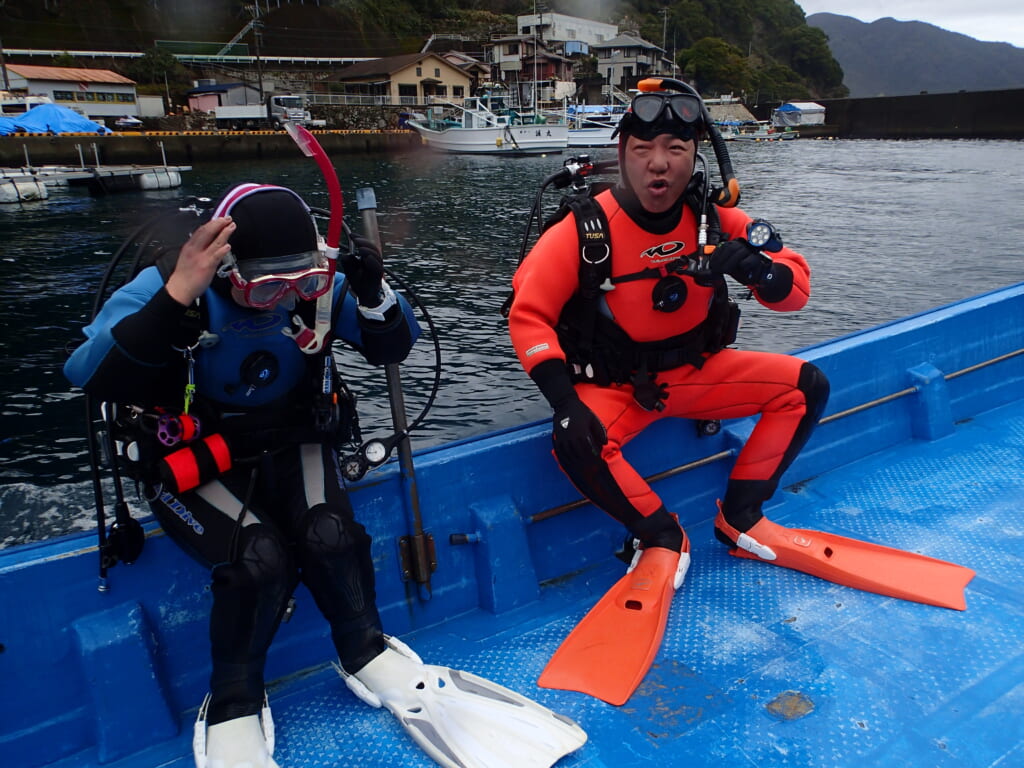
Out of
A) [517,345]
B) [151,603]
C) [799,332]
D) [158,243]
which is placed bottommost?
[799,332]

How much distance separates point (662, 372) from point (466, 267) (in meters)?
10.8

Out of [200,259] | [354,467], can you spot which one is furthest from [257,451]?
[200,259]

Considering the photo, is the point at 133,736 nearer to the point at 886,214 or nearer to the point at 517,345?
the point at 517,345

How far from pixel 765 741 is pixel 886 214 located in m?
20.9

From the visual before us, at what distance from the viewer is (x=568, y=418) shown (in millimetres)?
2496

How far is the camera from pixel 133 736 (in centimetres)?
206

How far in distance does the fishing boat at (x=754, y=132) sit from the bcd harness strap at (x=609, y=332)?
191 feet

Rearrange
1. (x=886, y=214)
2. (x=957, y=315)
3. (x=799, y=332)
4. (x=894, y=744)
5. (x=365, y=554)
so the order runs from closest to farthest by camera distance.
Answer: (x=894, y=744)
(x=365, y=554)
(x=957, y=315)
(x=799, y=332)
(x=886, y=214)

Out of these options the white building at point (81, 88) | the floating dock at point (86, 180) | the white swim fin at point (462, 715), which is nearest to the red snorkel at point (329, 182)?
the white swim fin at point (462, 715)

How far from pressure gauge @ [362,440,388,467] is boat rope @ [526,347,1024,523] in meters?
0.72

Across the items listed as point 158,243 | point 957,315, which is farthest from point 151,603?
point 957,315

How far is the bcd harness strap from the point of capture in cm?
267

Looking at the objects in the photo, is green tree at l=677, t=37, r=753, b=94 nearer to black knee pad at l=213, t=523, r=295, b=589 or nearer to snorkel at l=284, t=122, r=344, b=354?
snorkel at l=284, t=122, r=344, b=354

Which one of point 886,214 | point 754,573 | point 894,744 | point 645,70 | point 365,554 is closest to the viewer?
point 894,744
